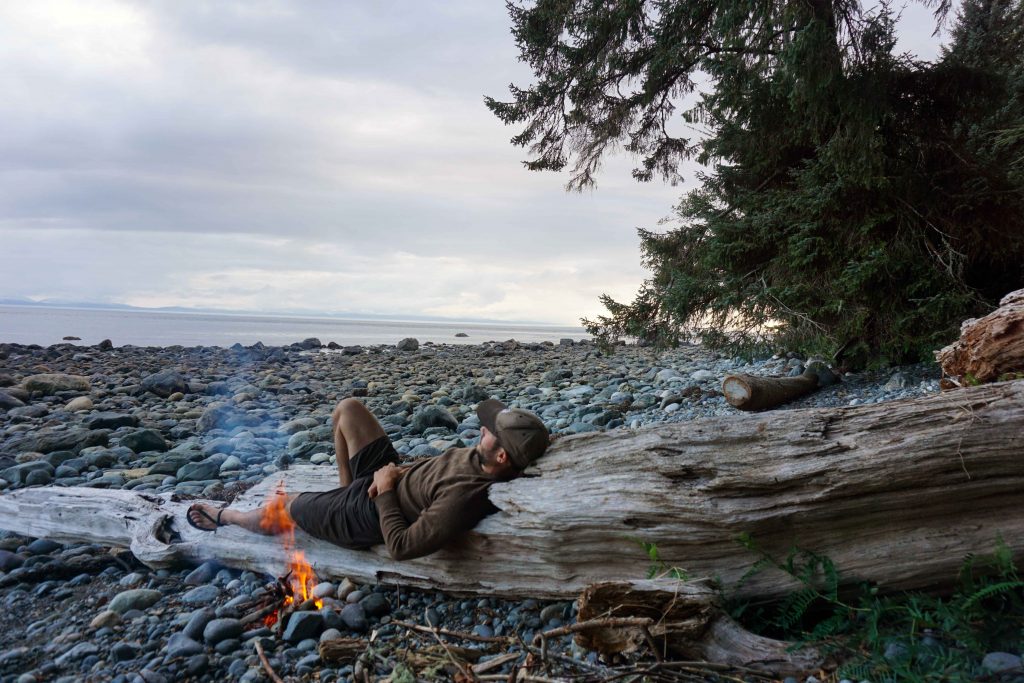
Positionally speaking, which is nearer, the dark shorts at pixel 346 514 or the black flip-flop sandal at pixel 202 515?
the dark shorts at pixel 346 514

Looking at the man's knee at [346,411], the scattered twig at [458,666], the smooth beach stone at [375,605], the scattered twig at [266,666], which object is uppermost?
the man's knee at [346,411]

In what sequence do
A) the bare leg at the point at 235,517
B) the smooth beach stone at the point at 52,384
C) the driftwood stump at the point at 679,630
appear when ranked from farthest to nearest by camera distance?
1. the smooth beach stone at the point at 52,384
2. the bare leg at the point at 235,517
3. the driftwood stump at the point at 679,630

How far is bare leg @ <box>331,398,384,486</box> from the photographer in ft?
15.9

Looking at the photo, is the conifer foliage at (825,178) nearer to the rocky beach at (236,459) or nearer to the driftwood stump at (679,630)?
the rocky beach at (236,459)

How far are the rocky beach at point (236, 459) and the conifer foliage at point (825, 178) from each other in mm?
1082

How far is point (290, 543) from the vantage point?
14.8 ft

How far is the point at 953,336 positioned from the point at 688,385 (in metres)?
3.77

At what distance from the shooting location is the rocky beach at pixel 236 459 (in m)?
3.57

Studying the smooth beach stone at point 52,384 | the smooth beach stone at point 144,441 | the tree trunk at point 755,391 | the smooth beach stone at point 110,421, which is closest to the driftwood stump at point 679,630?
the tree trunk at point 755,391

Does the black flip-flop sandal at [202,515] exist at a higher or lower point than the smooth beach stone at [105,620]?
higher

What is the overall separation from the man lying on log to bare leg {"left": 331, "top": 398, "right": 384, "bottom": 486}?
0.49 feet

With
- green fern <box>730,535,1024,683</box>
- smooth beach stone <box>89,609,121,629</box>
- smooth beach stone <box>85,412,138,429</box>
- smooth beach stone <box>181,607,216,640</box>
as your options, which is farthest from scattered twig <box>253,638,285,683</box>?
smooth beach stone <box>85,412,138,429</box>

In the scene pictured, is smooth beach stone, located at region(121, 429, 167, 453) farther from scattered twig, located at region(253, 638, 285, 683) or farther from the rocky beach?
scattered twig, located at region(253, 638, 285, 683)

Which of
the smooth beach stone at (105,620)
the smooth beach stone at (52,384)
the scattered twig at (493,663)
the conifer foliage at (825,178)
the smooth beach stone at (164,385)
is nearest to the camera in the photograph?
the scattered twig at (493,663)
